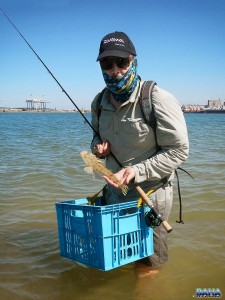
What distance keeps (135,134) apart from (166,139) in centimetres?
33

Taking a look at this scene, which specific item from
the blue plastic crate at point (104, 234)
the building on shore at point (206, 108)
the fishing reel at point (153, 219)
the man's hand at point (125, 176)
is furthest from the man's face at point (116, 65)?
the building on shore at point (206, 108)

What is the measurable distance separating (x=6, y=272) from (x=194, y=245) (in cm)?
263

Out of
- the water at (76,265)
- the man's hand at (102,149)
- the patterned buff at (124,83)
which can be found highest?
the patterned buff at (124,83)

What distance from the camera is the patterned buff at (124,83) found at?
3.44 metres

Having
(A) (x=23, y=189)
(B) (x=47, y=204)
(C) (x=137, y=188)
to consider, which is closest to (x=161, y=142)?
(C) (x=137, y=188)

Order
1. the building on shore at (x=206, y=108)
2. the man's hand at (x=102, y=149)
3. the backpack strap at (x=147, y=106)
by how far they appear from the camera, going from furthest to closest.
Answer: the building on shore at (x=206, y=108), the man's hand at (x=102, y=149), the backpack strap at (x=147, y=106)

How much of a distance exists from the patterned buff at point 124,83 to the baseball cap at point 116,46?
0.18 meters

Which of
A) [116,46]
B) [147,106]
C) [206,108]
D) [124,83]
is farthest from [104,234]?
[206,108]

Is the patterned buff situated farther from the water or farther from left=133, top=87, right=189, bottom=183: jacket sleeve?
the water

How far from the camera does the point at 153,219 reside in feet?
11.0

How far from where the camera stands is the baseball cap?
3306 millimetres

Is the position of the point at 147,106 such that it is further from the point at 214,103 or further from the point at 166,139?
the point at 214,103

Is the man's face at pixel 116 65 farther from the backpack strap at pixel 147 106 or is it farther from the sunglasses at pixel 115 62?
the backpack strap at pixel 147 106

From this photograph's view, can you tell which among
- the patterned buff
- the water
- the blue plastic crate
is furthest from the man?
the water
